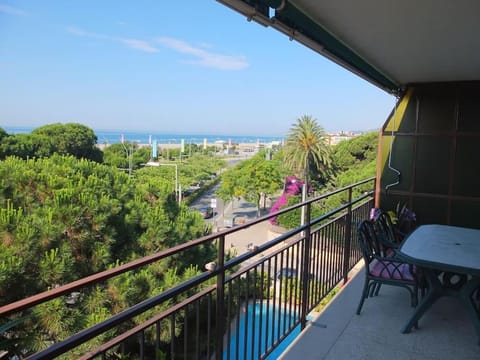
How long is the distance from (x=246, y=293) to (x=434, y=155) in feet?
10.6

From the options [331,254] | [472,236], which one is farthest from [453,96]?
[331,254]

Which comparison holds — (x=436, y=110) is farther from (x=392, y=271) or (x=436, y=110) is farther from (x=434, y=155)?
(x=392, y=271)

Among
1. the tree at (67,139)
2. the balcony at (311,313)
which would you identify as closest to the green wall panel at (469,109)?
the balcony at (311,313)

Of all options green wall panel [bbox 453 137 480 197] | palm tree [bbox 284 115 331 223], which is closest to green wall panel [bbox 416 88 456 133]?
green wall panel [bbox 453 137 480 197]

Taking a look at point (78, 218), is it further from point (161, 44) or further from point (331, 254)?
point (161, 44)

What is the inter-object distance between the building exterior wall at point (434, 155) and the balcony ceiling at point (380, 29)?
32.1 inches

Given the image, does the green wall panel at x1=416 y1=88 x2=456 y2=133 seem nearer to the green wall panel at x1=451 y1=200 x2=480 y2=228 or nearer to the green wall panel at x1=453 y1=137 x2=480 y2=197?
the green wall panel at x1=453 y1=137 x2=480 y2=197

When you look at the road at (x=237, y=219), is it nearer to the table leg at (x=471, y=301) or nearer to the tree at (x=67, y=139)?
the tree at (x=67, y=139)

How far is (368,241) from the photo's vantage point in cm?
259

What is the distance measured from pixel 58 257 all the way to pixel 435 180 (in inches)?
245

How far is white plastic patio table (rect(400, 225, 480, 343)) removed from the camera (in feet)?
6.92

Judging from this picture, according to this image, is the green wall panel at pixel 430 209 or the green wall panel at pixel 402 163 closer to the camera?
the green wall panel at pixel 430 209

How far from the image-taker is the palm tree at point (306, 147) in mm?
23781

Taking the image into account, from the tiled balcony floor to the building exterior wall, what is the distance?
151cm
